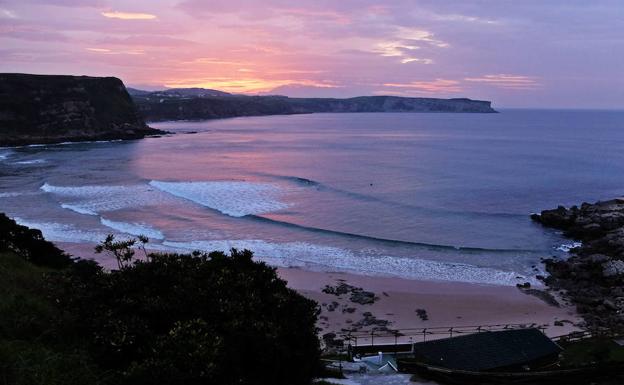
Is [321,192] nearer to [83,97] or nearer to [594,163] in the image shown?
[594,163]

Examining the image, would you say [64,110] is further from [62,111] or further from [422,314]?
[422,314]

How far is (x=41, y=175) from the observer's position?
50875 mm

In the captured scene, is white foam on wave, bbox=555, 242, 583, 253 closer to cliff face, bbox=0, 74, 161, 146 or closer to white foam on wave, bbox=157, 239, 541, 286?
white foam on wave, bbox=157, 239, 541, 286

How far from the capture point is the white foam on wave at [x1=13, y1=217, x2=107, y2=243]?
2880 cm

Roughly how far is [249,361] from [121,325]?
7.99 ft

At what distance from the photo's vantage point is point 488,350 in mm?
13828

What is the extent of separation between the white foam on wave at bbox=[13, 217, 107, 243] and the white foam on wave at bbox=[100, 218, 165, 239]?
1.37m

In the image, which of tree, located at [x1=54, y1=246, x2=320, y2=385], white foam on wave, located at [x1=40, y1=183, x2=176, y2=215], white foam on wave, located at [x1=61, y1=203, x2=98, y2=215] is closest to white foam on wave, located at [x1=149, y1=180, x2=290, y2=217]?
white foam on wave, located at [x1=40, y1=183, x2=176, y2=215]

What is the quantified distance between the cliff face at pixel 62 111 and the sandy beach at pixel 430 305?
77095 mm

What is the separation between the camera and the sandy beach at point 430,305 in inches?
772

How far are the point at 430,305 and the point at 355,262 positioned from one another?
586 cm

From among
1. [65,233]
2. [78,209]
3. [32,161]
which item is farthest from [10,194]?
[32,161]

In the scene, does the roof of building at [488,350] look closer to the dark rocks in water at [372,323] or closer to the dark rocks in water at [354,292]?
the dark rocks in water at [372,323]

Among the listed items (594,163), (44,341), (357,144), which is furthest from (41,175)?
(594,163)
